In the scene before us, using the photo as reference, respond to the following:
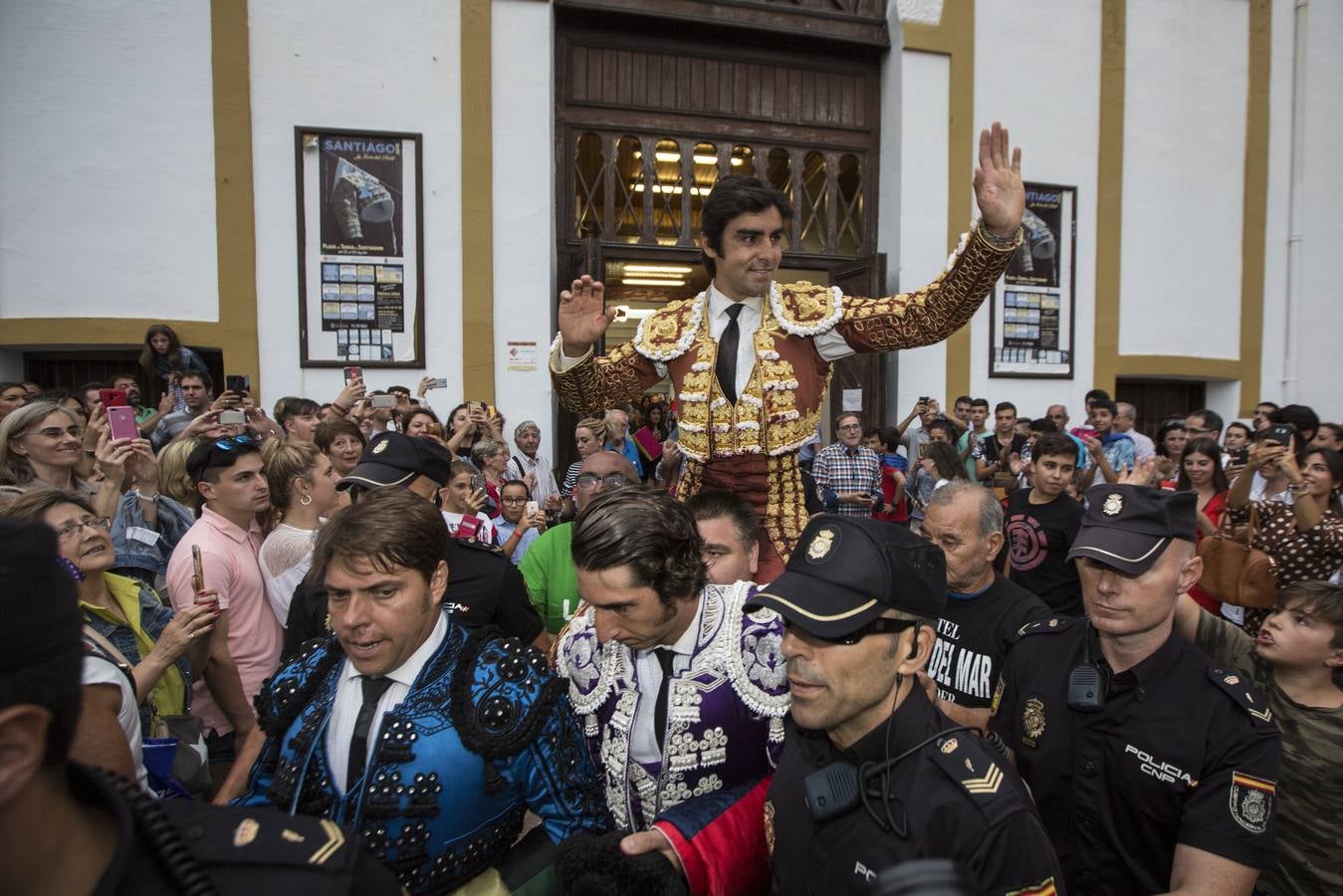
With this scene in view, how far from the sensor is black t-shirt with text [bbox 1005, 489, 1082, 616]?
4.69 m

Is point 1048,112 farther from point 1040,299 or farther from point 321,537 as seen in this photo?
point 321,537

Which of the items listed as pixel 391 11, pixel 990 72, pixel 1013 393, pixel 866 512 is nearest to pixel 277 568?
pixel 866 512

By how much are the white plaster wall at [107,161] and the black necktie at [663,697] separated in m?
8.88

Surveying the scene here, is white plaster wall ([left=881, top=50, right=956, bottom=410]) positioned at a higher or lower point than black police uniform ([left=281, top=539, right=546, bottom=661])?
higher

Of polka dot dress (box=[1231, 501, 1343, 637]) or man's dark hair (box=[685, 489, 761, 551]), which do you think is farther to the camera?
polka dot dress (box=[1231, 501, 1343, 637])

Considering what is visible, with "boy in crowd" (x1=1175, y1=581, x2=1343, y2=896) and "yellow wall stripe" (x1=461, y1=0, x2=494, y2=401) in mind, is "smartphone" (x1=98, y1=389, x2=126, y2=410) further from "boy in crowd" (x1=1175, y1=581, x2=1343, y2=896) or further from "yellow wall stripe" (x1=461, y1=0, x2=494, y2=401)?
"yellow wall stripe" (x1=461, y1=0, x2=494, y2=401)

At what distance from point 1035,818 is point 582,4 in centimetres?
1051

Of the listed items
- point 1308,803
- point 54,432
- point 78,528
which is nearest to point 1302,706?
point 1308,803

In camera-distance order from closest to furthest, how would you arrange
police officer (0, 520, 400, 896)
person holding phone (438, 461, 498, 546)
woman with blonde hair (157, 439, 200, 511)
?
police officer (0, 520, 400, 896)
woman with blonde hair (157, 439, 200, 511)
person holding phone (438, 461, 498, 546)

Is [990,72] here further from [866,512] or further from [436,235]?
[436,235]

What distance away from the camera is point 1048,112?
37.8 feet

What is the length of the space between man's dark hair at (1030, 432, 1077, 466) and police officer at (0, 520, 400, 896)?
458 cm

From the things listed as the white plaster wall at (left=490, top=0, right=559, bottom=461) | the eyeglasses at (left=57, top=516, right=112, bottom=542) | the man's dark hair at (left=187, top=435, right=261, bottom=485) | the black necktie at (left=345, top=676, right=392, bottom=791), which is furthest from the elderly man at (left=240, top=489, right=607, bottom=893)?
the white plaster wall at (left=490, top=0, right=559, bottom=461)

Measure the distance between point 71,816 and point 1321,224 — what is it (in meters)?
15.8
